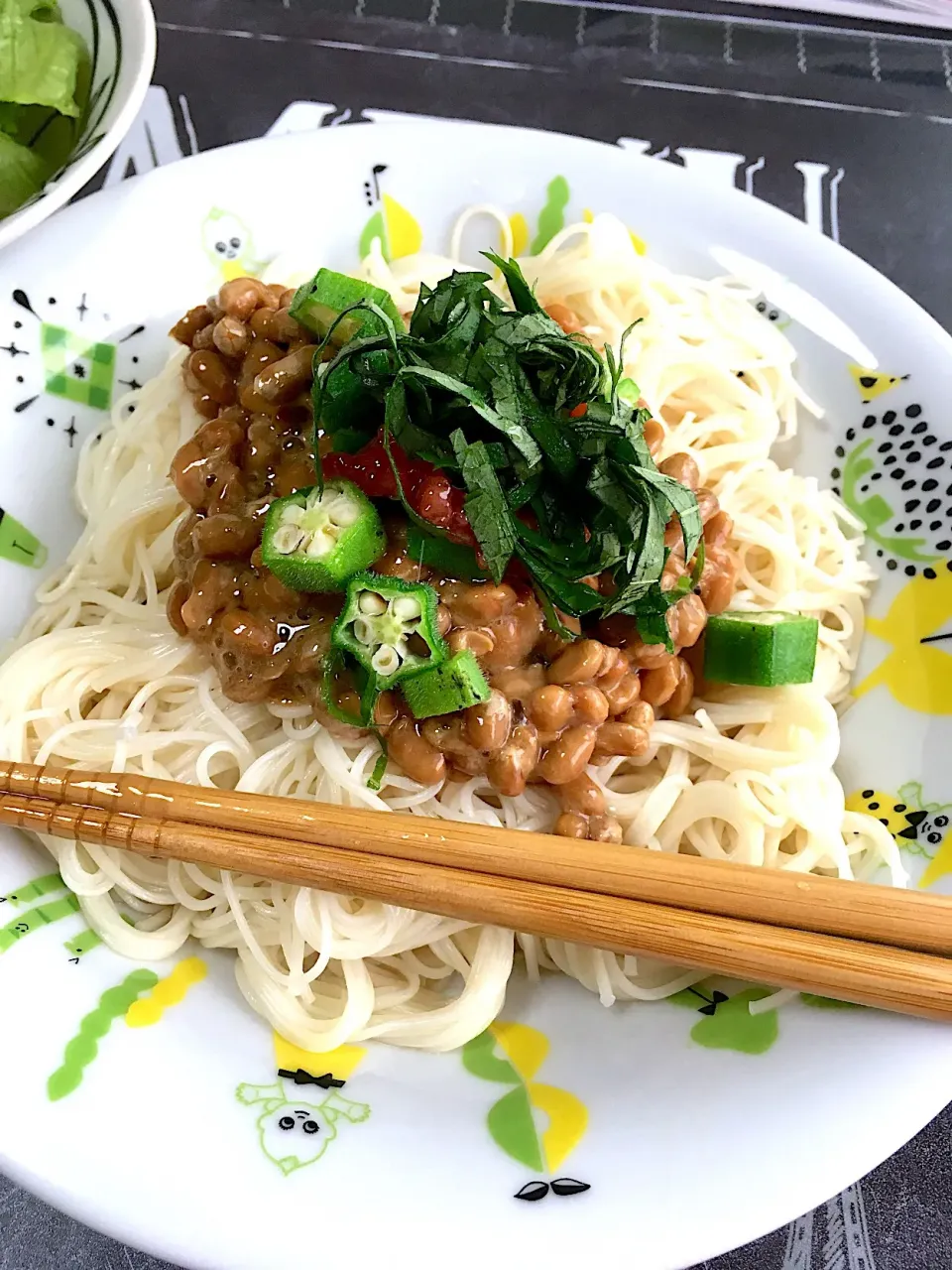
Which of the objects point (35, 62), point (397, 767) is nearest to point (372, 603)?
point (397, 767)

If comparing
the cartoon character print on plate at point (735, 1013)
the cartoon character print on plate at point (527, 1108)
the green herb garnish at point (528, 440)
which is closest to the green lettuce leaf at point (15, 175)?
the green herb garnish at point (528, 440)

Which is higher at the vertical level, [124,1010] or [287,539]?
[287,539]

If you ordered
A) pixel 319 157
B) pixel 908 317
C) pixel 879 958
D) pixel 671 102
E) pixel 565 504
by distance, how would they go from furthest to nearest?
pixel 671 102 → pixel 319 157 → pixel 908 317 → pixel 565 504 → pixel 879 958

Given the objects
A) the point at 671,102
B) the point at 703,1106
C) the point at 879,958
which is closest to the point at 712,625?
the point at 879,958

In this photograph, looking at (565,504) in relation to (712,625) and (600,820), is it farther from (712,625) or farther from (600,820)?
(600,820)

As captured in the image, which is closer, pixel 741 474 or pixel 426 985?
pixel 426 985

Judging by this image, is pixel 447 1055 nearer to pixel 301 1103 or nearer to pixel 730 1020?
pixel 301 1103

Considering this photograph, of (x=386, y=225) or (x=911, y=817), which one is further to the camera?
(x=386, y=225)
